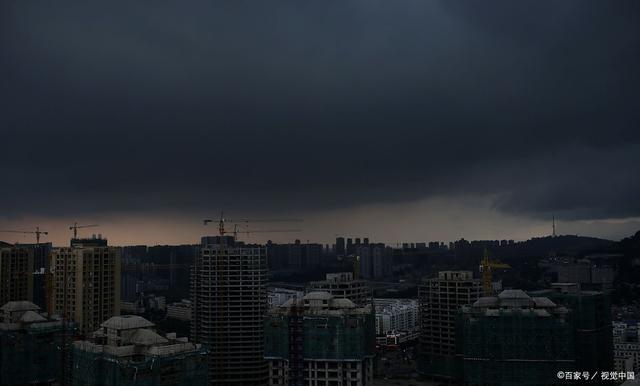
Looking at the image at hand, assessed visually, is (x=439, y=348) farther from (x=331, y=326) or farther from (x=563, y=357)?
(x=331, y=326)

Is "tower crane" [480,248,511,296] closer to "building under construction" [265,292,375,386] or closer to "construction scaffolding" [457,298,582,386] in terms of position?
"construction scaffolding" [457,298,582,386]

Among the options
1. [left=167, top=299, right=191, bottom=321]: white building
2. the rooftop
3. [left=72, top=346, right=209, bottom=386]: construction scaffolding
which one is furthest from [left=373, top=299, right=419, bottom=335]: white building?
[left=72, top=346, right=209, bottom=386]: construction scaffolding

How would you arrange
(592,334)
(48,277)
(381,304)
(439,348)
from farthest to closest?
(381,304), (48,277), (439,348), (592,334)

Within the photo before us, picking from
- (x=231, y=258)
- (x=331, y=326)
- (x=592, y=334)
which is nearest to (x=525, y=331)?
(x=592, y=334)

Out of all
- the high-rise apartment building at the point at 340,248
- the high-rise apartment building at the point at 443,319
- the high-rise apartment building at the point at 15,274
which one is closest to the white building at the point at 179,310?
the high-rise apartment building at the point at 340,248

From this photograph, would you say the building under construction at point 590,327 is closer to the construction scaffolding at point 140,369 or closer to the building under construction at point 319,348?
the building under construction at point 319,348
